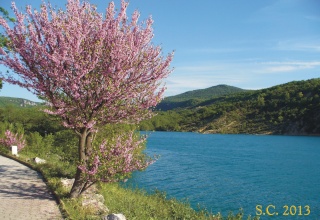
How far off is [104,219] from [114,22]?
6.88 metres

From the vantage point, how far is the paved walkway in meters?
11.1

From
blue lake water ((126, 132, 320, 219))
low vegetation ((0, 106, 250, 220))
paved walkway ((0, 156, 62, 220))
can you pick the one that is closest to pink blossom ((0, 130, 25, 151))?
low vegetation ((0, 106, 250, 220))

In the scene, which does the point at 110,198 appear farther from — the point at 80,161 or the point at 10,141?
the point at 10,141

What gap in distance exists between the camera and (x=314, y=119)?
428ft

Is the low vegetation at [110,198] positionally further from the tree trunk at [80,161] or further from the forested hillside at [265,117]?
the forested hillside at [265,117]

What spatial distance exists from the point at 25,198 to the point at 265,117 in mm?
144466

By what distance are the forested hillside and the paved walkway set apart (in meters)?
126

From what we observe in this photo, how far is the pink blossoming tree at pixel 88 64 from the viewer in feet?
34.8

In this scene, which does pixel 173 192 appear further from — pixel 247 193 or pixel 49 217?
pixel 49 217

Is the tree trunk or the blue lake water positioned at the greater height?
the tree trunk

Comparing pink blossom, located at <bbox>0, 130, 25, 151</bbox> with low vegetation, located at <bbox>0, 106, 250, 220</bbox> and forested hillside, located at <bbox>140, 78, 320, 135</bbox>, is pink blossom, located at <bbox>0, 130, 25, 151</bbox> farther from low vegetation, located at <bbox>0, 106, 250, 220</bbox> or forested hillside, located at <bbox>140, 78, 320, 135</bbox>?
forested hillside, located at <bbox>140, 78, 320, 135</bbox>

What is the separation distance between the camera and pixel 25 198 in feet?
43.5

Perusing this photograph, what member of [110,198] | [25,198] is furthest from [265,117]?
[25,198]

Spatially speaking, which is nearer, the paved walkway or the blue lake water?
the paved walkway
